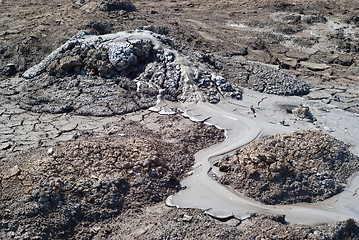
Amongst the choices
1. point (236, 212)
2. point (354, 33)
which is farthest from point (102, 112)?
point (354, 33)

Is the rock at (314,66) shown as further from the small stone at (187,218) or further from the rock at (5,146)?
the rock at (5,146)

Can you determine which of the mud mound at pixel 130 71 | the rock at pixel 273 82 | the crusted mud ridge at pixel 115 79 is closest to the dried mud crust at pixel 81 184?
the crusted mud ridge at pixel 115 79

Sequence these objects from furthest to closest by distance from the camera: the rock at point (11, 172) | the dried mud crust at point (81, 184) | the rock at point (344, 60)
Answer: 1. the rock at point (344, 60)
2. the rock at point (11, 172)
3. the dried mud crust at point (81, 184)

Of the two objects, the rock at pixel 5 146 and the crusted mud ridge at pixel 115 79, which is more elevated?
the crusted mud ridge at pixel 115 79

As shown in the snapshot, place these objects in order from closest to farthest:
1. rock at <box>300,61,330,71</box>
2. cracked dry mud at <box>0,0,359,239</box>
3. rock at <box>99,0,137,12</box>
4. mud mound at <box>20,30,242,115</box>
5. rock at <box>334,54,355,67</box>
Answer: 1. cracked dry mud at <box>0,0,359,239</box>
2. mud mound at <box>20,30,242,115</box>
3. rock at <box>300,61,330,71</box>
4. rock at <box>334,54,355,67</box>
5. rock at <box>99,0,137,12</box>

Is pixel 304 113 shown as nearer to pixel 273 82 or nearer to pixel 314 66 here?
pixel 273 82

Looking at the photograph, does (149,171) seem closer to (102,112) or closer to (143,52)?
(102,112)

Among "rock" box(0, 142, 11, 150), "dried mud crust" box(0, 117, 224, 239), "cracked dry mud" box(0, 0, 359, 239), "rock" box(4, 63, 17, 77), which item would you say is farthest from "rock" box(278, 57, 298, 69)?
"rock" box(0, 142, 11, 150)

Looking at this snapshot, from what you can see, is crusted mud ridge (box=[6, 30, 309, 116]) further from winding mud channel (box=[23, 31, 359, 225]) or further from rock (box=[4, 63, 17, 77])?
rock (box=[4, 63, 17, 77])
